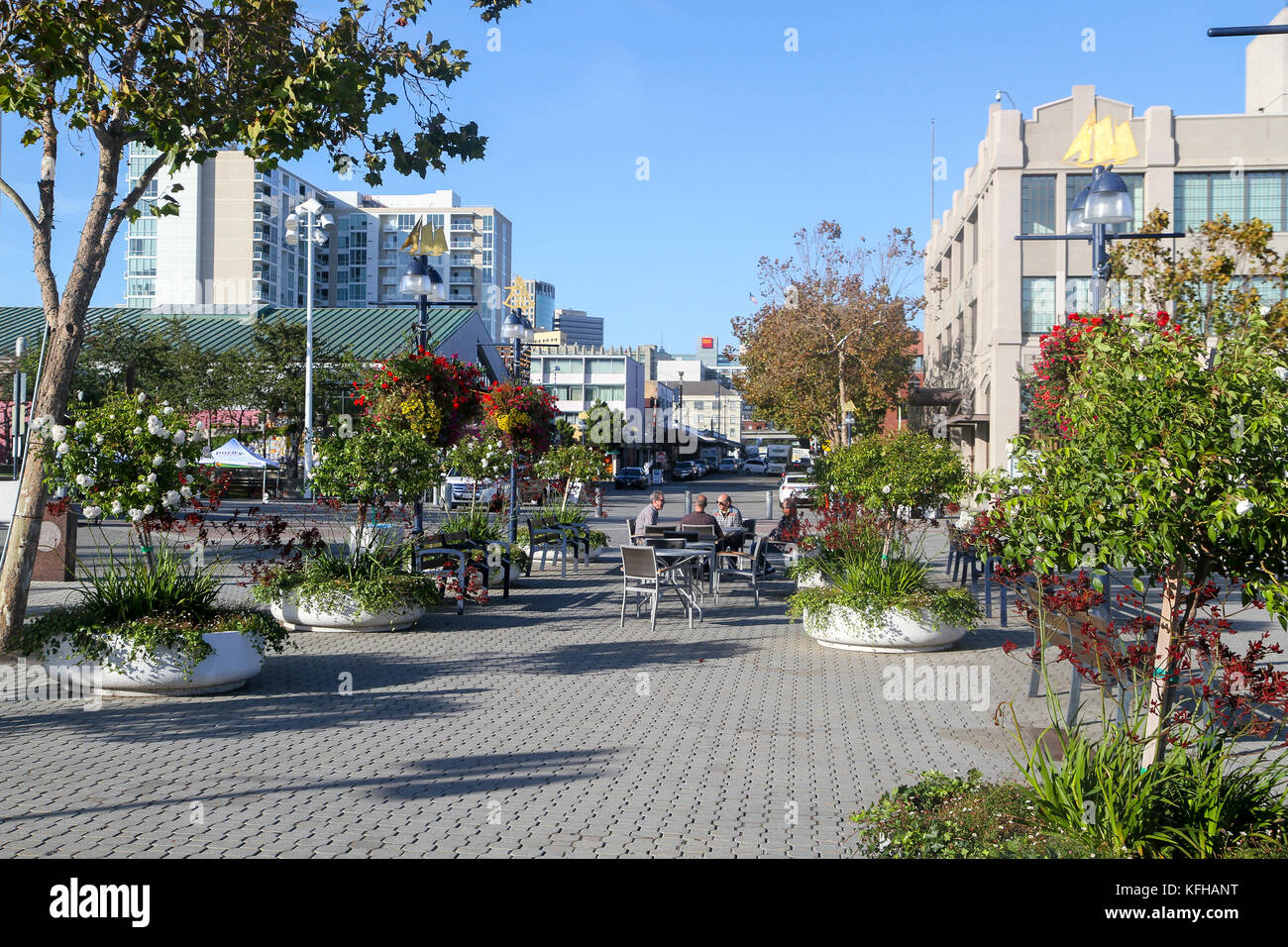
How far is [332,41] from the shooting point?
8.61 m

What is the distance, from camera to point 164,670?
775cm

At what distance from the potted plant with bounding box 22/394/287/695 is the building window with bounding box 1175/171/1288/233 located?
118 feet

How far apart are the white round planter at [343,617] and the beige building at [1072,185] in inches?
1151

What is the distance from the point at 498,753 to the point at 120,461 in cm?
375

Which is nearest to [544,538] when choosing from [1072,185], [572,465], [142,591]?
[142,591]

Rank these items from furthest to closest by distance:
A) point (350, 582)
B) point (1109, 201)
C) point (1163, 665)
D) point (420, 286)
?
point (420, 286)
point (1109, 201)
point (350, 582)
point (1163, 665)

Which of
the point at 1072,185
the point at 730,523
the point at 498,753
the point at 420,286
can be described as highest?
the point at 1072,185

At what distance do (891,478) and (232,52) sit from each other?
899 centimetres

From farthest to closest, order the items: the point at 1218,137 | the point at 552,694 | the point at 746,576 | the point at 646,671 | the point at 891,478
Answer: the point at 1218,137, the point at 746,576, the point at 891,478, the point at 646,671, the point at 552,694

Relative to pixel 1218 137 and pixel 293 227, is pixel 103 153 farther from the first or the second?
pixel 1218 137

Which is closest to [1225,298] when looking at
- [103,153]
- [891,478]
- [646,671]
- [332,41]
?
[891,478]

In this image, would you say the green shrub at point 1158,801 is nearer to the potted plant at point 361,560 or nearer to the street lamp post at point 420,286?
the potted plant at point 361,560

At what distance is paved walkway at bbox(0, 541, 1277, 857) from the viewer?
16.7 ft

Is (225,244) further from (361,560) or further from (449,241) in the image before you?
(361,560)
